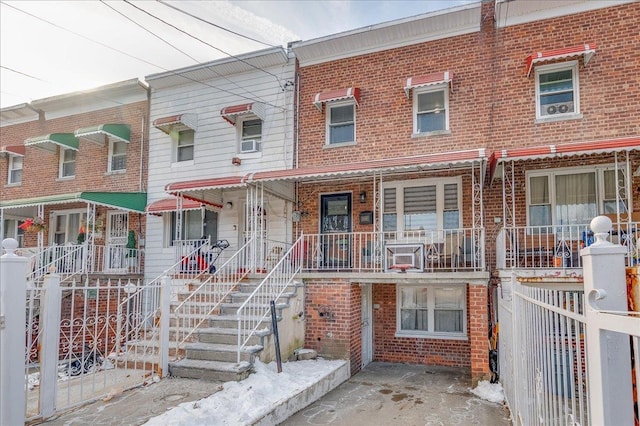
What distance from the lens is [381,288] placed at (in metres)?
10.4

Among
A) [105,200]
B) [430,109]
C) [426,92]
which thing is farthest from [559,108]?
[105,200]

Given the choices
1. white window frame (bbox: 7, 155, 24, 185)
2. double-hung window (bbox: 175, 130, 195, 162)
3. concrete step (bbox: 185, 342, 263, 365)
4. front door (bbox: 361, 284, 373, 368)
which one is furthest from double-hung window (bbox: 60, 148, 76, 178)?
front door (bbox: 361, 284, 373, 368)

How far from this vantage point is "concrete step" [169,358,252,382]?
Answer: 21.7 ft

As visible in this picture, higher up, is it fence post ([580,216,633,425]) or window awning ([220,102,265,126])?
window awning ([220,102,265,126])

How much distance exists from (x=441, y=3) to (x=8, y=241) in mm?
10026

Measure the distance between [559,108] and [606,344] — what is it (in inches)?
361

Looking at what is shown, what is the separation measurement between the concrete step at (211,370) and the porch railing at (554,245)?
205 inches

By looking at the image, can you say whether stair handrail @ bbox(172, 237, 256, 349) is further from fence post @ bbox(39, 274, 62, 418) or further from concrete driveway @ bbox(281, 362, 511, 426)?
concrete driveway @ bbox(281, 362, 511, 426)

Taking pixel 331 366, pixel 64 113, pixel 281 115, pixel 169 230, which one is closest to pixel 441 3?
pixel 281 115

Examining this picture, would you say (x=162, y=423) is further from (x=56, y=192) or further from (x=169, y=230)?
(x=56, y=192)

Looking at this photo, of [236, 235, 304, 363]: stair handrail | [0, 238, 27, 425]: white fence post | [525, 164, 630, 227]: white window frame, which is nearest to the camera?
[0, 238, 27, 425]: white fence post

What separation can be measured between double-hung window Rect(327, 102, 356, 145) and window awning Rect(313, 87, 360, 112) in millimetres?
359

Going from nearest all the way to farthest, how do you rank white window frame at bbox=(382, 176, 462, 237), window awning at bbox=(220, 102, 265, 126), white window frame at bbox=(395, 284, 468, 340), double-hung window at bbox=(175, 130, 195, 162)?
A: white window frame at bbox=(395, 284, 468, 340), white window frame at bbox=(382, 176, 462, 237), window awning at bbox=(220, 102, 265, 126), double-hung window at bbox=(175, 130, 195, 162)

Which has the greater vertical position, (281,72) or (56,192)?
(281,72)
